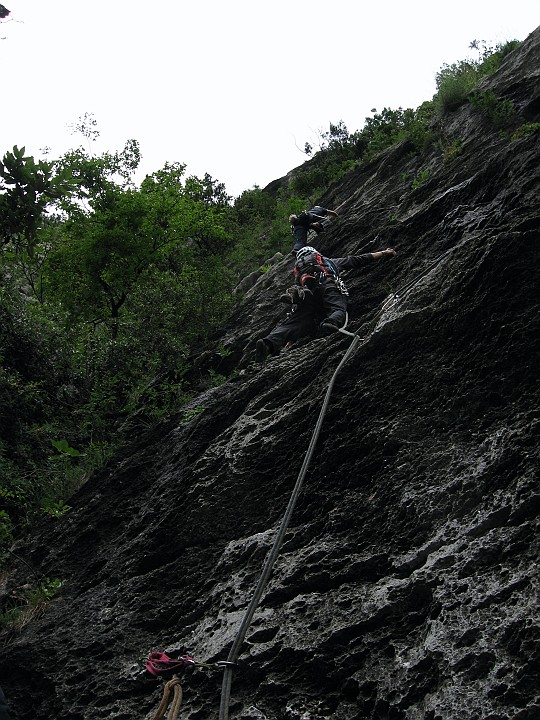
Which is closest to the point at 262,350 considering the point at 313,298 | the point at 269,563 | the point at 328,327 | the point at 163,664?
the point at 313,298

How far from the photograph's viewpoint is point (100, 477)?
6.80 m

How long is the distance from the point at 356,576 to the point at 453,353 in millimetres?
1621

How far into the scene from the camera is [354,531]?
3553 millimetres

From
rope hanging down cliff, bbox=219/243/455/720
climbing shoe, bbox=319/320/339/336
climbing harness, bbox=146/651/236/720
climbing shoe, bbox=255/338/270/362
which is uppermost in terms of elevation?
climbing shoe, bbox=255/338/270/362

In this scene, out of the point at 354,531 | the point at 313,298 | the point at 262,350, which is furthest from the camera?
the point at 313,298

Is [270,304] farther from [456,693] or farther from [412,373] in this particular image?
[456,693]

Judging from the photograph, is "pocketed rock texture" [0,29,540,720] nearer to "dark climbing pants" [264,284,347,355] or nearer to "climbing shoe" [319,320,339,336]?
"climbing shoe" [319,320,339,336]

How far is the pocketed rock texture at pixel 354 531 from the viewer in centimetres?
268

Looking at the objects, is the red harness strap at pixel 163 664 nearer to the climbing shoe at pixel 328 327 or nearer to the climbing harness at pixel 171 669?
the climbing harness at pixel 171 669

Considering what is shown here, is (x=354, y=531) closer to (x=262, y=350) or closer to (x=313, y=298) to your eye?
(x=262, y=350)

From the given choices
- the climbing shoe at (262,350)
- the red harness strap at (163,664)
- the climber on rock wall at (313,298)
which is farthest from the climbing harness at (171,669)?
the climber on rock wall at (313,298)

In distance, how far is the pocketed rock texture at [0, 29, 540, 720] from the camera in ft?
8.79

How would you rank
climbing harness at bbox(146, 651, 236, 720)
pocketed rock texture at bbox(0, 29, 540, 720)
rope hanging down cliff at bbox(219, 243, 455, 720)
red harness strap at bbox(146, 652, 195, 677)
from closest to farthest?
pocketed rock texture at bbox(0, 29, 540, 720) → rope hanging down cliff at bbox(219, 243, 455, 720) → climbing harness at bbox(146, 651, 236, 720) → red harness strap at bbox(146, 652, 195, 677)

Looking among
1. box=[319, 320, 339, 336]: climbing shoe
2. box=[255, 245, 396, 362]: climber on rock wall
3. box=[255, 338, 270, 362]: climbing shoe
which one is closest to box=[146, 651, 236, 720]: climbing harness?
box=[319, 320, 339, 336]: climbing shoe
